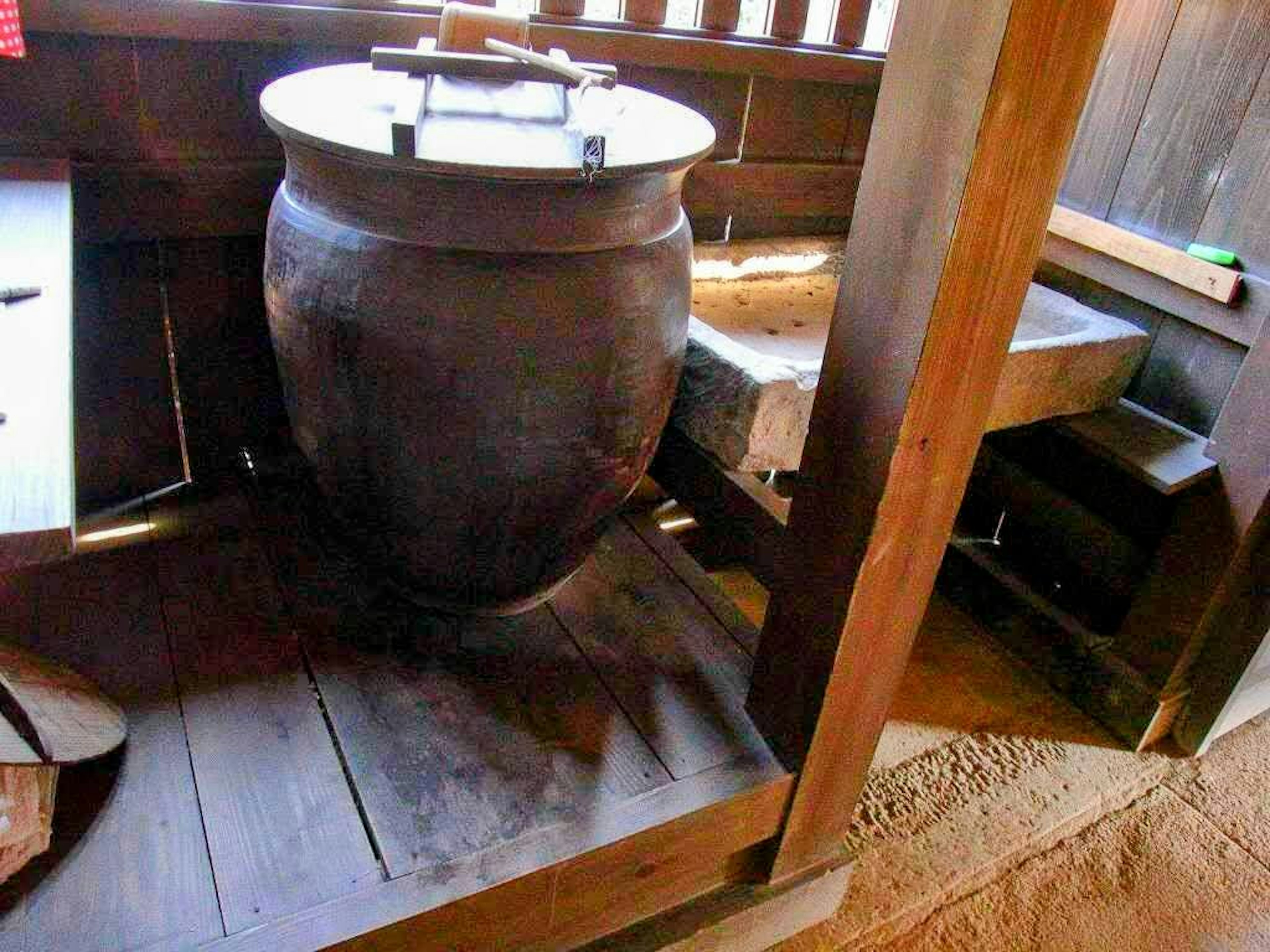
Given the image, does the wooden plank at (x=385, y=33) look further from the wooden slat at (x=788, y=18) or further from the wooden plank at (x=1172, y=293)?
the wooden plank at (x=1172, y=293)

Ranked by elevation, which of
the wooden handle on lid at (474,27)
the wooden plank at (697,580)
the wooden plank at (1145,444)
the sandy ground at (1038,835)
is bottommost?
the sandy ground at (1038,835)

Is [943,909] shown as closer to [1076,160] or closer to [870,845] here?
[870,845]

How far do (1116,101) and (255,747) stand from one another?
2077mm

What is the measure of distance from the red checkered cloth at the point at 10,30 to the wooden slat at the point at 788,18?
140cm

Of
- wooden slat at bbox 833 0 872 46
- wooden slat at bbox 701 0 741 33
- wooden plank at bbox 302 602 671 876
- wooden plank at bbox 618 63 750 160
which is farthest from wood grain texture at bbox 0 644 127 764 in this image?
wooden slat at bbox 833 0 872 46

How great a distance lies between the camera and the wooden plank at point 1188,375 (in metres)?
1.96

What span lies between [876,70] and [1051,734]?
1516mm

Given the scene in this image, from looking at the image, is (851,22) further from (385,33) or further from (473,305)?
(473,305)

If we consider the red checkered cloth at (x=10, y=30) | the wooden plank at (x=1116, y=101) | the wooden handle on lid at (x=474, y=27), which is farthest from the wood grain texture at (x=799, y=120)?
the red checkered cloth at (x=10, y=30)

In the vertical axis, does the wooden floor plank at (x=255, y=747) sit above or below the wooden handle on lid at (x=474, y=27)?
below

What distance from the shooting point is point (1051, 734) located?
2098 mm

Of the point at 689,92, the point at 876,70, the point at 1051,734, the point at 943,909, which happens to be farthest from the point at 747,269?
the point at 943,909

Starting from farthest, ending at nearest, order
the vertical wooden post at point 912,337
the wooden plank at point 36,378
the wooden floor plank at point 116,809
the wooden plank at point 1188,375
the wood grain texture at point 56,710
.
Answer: the wooden plank at point 1188,375 → the wood grain texture at point 56,710 → the wooden floor plank at point 116,809 → the vertical wooden post at point 912,337 → the wooden plank at point 36,378

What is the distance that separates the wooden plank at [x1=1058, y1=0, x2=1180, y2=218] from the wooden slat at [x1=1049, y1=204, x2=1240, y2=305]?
5 cm
